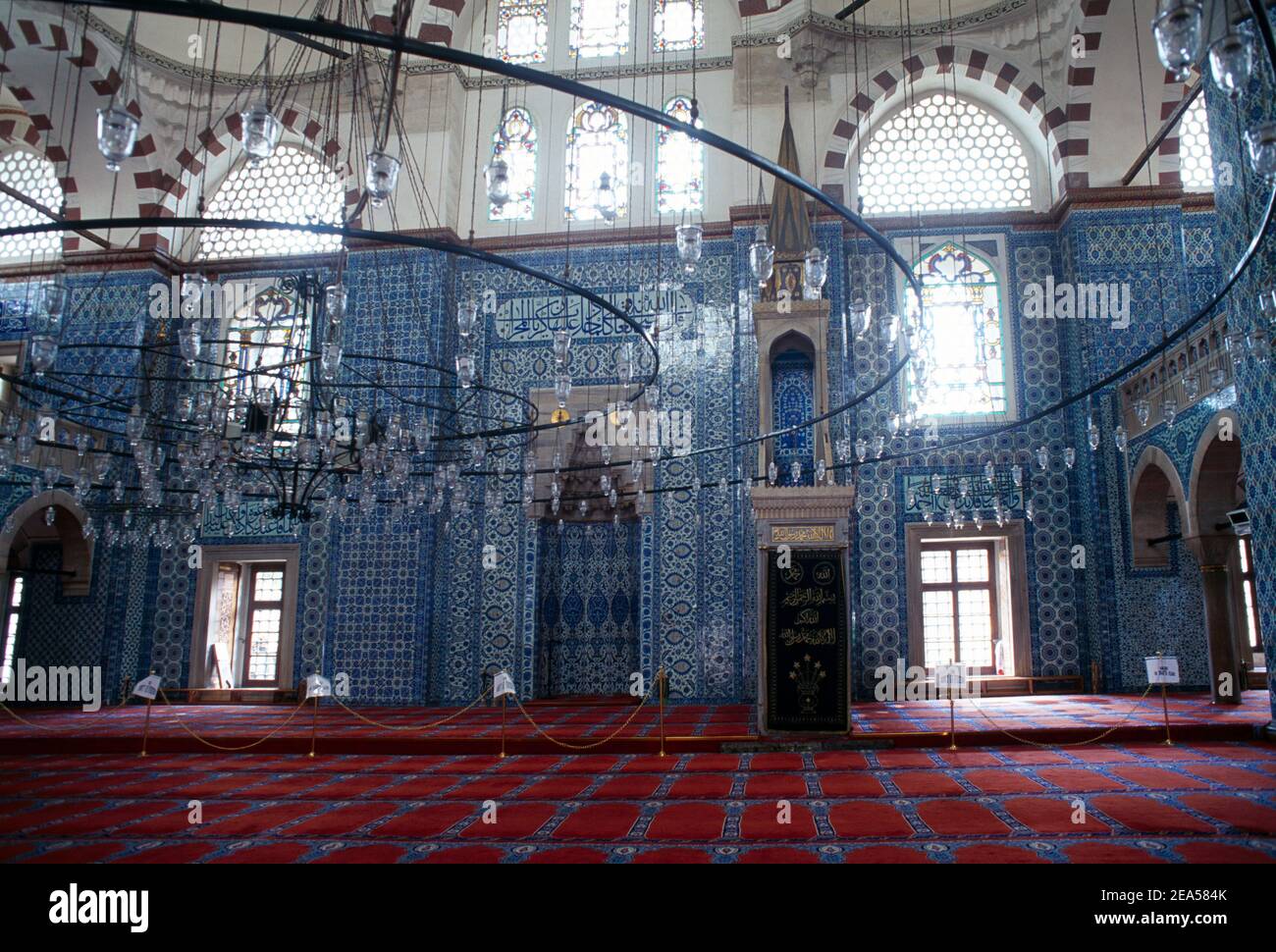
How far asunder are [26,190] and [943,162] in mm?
10160

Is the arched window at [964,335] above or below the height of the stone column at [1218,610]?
above

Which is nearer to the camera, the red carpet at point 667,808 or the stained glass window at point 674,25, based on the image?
the red carpet at point 667,808

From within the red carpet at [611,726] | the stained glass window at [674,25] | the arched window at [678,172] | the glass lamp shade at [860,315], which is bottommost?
the red carpet at [611,726]

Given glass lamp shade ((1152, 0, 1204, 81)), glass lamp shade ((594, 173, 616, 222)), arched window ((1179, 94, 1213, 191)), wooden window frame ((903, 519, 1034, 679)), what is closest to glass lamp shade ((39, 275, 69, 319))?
glass lamp shade ((594, 173, 616, 222))

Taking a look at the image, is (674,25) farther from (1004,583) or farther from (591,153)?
(1004,583)

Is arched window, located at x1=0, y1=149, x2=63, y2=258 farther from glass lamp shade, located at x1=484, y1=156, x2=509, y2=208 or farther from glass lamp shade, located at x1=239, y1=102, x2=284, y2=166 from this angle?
glass lamp shade, located at x1=484, y1=156, x2=509, y2=208

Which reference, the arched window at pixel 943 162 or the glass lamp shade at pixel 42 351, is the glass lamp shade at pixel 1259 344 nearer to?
the arched window at pixel 943 162

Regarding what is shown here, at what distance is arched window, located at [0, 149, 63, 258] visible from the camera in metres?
10.1

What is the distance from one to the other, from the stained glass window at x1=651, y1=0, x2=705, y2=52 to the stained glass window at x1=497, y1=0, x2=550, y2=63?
1.22m

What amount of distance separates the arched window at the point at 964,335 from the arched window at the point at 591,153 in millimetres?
3176

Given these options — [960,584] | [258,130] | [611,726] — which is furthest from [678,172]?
[258,130]

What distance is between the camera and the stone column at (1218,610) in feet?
23.1

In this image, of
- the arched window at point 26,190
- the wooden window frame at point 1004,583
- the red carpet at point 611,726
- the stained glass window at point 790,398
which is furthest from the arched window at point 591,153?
the arched window at point 26,190
